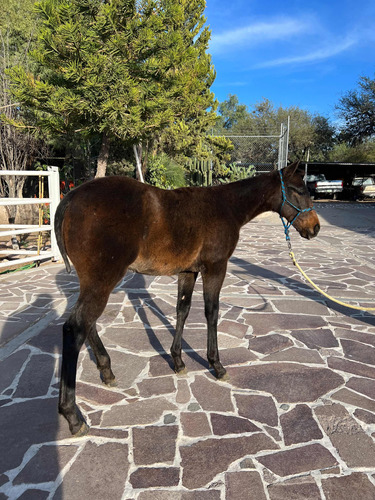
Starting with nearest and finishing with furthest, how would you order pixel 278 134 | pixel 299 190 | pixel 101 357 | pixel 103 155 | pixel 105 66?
pixel 101 357 → pixel 299 190 → pixel 105 66 → pixel 103 155 → pixel 278 134

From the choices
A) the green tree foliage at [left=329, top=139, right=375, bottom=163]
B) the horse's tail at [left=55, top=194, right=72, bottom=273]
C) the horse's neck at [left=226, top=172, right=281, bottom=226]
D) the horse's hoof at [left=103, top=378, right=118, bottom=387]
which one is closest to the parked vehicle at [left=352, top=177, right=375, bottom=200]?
the green tree foliage at [left=329, top=139, right=375, bottom=163]

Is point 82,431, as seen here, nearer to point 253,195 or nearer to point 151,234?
point 151,234

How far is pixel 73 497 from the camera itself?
6.07ft

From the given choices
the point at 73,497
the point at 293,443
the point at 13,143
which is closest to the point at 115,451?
the point at 73,497

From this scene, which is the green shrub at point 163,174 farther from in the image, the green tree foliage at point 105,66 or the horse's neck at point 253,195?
the horse's neck at point 253,195

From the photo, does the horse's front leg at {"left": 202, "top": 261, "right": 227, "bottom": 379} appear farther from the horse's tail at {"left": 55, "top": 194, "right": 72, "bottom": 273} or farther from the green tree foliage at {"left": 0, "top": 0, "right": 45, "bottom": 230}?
the green tree foliage at {"left": 0, "top": 0, "right": 45, "bottom": 230}

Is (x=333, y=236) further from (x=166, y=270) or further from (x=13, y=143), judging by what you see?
(x=13, y=143)

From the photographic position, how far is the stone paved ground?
1.97 meters

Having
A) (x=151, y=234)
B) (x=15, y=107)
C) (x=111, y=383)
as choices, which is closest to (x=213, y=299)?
(x=151, y=234)

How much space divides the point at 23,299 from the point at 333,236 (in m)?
9.76

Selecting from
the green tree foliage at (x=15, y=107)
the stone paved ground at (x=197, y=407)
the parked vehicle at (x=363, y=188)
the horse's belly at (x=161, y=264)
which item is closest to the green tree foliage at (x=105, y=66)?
the green tree foliage at (x=15, y=107)

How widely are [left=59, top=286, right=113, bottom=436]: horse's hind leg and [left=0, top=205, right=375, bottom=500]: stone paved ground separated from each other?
14 centimetres

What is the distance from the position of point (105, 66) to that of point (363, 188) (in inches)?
908

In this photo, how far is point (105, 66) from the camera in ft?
24.8
